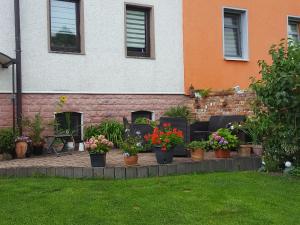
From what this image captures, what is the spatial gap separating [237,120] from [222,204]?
519 cm

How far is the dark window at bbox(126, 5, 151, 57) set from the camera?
1272 cm

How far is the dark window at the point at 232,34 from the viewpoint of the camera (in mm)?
14516

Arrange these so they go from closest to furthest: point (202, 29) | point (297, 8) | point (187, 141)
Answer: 1. point (187, 141)
2. point (202, 29)
3. point (297, 8)

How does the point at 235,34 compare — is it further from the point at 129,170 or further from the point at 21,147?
the point at 129,170

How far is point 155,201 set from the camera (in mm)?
5699

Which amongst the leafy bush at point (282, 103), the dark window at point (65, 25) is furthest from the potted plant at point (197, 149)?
the dark window at point (65, 25)

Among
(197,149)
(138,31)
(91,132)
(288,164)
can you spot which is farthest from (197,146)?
(138,31)

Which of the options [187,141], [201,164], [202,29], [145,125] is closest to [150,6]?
[202,29]

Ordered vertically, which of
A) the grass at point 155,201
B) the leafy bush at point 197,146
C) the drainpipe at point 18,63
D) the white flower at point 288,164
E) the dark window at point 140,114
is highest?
the drainpipe at point 18,63

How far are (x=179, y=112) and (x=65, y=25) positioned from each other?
12.2 feet

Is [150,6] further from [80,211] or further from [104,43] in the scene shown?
[80,211]

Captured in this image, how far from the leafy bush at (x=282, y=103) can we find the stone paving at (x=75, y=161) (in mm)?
1427

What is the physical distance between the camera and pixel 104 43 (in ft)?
39.8

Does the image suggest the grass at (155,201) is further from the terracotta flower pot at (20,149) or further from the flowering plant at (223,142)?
the terracotta flower pot at (20,149)
